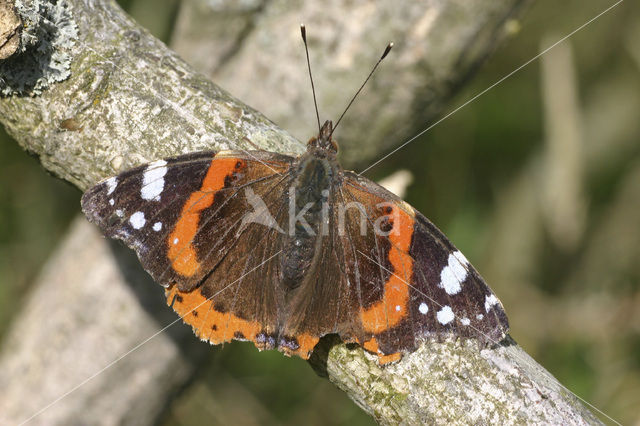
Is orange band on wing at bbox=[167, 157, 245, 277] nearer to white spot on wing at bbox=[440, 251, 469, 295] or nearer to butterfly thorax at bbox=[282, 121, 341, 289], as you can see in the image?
butterfly thorax at bbox=[282, 121, 341, 289]

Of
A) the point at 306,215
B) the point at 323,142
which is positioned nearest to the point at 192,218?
the point at 306,215

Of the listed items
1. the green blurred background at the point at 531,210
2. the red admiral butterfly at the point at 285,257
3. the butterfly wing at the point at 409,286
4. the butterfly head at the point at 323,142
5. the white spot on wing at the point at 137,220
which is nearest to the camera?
the butterfly wing at the point at 409,286

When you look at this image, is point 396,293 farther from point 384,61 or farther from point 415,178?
point 415,178

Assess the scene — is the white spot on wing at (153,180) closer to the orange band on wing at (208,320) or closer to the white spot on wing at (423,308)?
the orange band on wing at (208,320)

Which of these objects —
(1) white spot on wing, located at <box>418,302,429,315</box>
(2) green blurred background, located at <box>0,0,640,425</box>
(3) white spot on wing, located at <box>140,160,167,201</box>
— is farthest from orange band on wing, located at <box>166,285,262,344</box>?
(2) green blurred background, located at <box>0,0,640,425</box>

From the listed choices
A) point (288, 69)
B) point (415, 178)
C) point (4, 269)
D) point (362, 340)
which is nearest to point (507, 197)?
point (415, 178)

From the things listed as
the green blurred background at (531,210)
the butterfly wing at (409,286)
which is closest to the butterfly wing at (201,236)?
the butterfly wing at (409,286)
